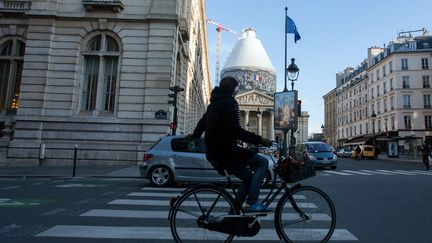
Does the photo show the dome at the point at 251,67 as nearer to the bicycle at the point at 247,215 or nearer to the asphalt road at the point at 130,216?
the asphalt road at the point at 130,216

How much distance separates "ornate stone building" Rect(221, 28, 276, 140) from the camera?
108062mm

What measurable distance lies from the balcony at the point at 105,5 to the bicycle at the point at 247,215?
1690 centimetres

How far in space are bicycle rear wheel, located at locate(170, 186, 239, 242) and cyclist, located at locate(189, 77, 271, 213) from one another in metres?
0.22

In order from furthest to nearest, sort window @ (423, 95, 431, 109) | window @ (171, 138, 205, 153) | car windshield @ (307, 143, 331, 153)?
window @ (423, 95, 431, 109) < car windshield @ (307, 143, 331, 153) < window @ (171, 138, 205, 153)

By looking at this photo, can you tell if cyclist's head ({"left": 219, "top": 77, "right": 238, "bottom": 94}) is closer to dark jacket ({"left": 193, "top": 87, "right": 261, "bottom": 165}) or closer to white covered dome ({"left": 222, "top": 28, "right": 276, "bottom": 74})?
dark jacket ({"left": 193, "top": 87, "right": 261, "bottom": 165})

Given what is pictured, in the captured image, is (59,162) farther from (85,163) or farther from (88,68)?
(88,68)

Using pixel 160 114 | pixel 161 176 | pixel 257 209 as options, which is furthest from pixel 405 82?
pixel 257 209

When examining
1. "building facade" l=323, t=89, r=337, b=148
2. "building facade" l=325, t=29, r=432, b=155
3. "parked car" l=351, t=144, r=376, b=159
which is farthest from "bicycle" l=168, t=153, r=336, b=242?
"building facade" l=323, t=89, r=337, b=148

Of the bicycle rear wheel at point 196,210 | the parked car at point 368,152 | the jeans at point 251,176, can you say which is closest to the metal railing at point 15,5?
the bicycle rear wheel at point 196,210

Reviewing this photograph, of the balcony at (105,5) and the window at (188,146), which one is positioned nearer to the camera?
the window at (188,146)

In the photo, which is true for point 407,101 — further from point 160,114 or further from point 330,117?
point 160,114

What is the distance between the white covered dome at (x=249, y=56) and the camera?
12112 cm

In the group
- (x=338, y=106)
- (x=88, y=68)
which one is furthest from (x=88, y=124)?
(x=338, y=106)

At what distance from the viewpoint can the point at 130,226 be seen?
513 centimetres
